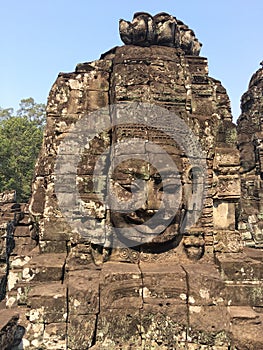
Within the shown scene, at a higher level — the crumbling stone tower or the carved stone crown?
the carved stone crown

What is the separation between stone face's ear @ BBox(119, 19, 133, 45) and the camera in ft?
14.6

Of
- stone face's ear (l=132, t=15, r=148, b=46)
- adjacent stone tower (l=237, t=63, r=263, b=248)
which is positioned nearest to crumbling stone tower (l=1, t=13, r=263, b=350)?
stone face's ear (l=132, t=15, r=148, b=46)

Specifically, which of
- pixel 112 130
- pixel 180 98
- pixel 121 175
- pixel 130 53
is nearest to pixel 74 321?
pixel 121 175

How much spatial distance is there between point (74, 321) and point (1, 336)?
2.98ft

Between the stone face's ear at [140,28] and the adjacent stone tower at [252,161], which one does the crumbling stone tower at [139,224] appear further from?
the adjacent stone tower at [252,161]

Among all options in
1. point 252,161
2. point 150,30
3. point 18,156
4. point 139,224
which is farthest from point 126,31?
point 18,156

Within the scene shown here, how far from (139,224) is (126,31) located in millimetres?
2635

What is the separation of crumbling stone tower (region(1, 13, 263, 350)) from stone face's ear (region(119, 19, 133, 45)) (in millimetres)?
32

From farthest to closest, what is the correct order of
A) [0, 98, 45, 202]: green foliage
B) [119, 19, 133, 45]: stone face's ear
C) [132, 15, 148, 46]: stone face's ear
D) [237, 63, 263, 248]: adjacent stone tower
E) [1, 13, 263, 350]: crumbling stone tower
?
[0, 98, 45, 202]: green foliage < [237, 63, 263, 248]: adjacent stone tower < [119, 19, 133, 45]: stone face's ear < [132, 15, 148, 46]: stone face's ear < [1, 13, 263, 350]: crumbling stone tower

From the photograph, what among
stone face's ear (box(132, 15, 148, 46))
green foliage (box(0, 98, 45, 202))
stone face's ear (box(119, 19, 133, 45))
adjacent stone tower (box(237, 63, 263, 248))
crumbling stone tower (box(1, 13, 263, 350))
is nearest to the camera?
crumbling stone tower (box(1, 13, 263, 350))

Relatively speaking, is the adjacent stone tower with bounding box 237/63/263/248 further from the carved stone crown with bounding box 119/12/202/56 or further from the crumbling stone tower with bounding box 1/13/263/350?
the carved stone crown with bounding box 119/12/202/56

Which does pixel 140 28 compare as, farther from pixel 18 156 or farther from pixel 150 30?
pixel 18 156

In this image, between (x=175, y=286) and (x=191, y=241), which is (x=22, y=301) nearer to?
(x=175, y=286)

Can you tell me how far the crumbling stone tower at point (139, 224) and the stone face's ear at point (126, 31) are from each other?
0.03m
